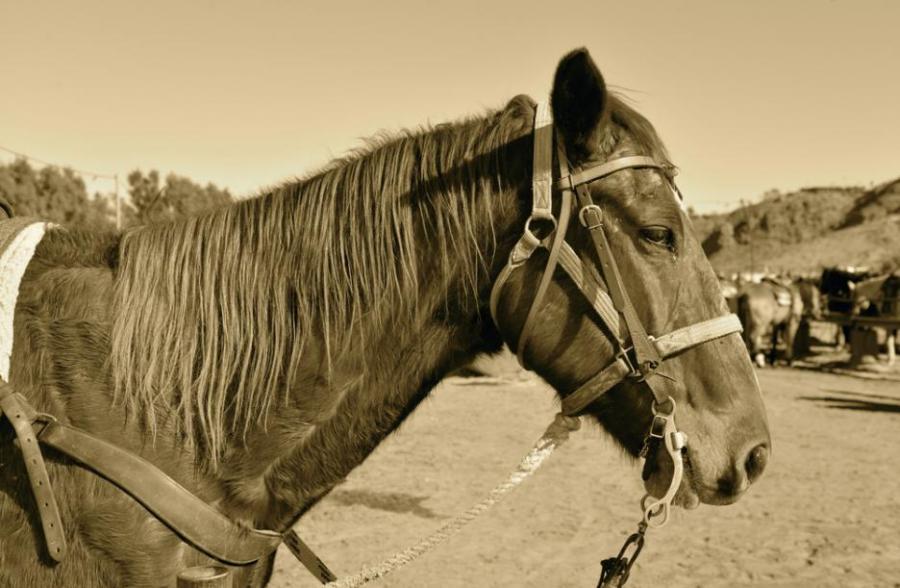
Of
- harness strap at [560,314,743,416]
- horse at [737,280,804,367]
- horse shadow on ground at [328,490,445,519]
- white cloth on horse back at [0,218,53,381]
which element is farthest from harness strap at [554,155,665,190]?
horse at [737,280,804,367]

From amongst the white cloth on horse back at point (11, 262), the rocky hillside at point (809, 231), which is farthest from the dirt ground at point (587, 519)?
the rocky hillside at point (809, 231)

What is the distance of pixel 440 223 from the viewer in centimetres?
190

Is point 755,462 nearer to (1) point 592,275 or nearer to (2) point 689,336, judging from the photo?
(2) point 689,336

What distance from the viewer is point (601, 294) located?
1.83 metres

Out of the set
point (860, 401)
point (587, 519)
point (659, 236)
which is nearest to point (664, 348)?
point (659, 236)

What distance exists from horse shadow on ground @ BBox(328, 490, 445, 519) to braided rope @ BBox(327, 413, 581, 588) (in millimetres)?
4563

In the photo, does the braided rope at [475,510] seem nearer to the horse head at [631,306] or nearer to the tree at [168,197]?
the horse head at [631,306]

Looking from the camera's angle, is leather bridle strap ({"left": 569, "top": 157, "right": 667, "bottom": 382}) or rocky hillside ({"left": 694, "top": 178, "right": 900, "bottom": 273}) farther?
rocky hillside ({"left": 694, "top": 178, "right": 900, "bottom": 273})

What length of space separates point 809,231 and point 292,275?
2402 inches

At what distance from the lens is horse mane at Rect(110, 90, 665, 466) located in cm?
181

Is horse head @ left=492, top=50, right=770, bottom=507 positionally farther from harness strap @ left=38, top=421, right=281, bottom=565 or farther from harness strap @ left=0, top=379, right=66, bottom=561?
harness strap @ left=0, top=379, right=66, bottom=561

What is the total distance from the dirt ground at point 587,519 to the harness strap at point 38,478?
1586mm

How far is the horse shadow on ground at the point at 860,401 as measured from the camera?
1248 centimetres

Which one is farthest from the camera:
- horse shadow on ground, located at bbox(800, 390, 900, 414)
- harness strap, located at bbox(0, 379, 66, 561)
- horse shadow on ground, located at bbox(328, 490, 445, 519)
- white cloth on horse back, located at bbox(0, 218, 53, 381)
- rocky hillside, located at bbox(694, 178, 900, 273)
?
rocky hillside, located at bbox(694, 178, 900, 273)
